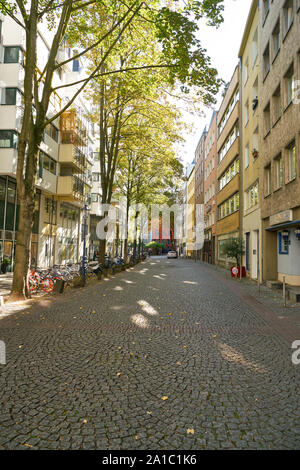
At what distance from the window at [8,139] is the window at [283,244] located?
1554 centimetres

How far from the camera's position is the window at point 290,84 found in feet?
44.0

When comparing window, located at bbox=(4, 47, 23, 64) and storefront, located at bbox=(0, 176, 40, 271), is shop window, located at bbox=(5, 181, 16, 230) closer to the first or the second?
storefront, located at bbox=(0, 176, 40, 271)

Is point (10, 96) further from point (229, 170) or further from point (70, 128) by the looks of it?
point (229, 170)

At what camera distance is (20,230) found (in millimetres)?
11133

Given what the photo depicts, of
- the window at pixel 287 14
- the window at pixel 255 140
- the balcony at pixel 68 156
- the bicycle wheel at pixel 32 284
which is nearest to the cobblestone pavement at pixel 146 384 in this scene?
the bicycle wheel at pixel 32 284

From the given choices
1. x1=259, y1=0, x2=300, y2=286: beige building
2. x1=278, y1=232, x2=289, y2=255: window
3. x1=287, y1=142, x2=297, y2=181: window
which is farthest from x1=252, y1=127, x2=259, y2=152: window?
x1=278, y1=232, x2=289, y2=255: window

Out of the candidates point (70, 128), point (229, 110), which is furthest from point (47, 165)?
point (229, 110)

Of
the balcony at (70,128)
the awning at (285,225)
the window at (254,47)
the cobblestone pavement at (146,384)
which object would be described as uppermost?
the window at (254,47)

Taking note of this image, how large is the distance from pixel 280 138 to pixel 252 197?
757 centimetres

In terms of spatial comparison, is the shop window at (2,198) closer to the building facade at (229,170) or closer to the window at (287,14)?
the building facade at (229,170)

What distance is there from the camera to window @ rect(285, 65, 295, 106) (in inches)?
527

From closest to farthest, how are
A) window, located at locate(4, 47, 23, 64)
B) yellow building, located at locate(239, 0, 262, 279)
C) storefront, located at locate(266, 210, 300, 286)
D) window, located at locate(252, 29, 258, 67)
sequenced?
storefront, located at locate(266, 210, 300, 286) < window, located at locate(4, 47, 23, 64) < yellow building, located at locate(239, 0, 262, 279) < window, located at locate(252, 29, 258, 67)

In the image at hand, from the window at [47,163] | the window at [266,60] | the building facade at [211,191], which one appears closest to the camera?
the window at [266,60]
